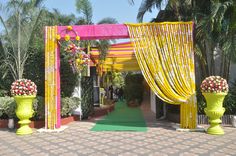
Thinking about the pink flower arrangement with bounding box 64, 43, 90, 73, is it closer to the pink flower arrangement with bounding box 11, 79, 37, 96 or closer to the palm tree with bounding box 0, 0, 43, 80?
the pink flower arrangement with bounding box 11, 79, 37, 96

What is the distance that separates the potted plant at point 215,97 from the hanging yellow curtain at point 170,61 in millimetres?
588

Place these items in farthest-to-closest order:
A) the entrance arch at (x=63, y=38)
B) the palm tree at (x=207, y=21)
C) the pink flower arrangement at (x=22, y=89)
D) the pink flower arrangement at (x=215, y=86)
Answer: the entrance arch at (x=63, y=38)
the palm tree at (x=207, y=21)
the pink flower arrangement at (x=22, y=89)
the pink flower arrangement at (x=215, y=86)

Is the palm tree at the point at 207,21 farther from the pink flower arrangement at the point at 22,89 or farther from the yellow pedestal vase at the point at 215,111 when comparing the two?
the pink flower arrangement at the point at 22,89

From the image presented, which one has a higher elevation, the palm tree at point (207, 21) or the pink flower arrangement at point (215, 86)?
the palm tree at point (207, 21)

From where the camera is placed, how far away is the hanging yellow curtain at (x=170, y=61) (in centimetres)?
743

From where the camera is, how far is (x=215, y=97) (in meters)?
6.73

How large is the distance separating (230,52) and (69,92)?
5.66 m

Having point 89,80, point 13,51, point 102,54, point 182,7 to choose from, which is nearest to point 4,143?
point 13,51

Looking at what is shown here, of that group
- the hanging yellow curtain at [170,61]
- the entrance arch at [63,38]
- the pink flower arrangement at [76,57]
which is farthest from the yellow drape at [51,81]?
the hanging yellow curtain at [170,61]

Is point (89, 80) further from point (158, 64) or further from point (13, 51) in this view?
point (158, 64)

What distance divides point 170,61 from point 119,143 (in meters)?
2.97

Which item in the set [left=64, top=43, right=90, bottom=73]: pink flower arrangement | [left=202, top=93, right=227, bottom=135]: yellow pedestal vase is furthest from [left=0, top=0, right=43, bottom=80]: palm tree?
[left=202, top=93, right=227, bottom=135]: yellow pedestal vase

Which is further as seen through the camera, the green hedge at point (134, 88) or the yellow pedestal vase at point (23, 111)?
the green hedge at point (134, 88)

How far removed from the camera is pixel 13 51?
9.36m
